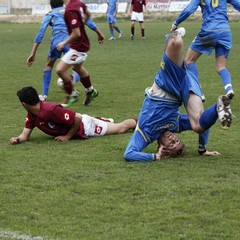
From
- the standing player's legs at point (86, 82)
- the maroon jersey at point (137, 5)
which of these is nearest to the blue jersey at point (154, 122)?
the standing player's legs at point (86, 82)

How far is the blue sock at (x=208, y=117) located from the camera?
21.2 feet

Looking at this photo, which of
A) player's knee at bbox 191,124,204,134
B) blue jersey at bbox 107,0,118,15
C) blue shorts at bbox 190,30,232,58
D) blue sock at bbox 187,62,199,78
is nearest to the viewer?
player's knee at bbox 191,124,204,134

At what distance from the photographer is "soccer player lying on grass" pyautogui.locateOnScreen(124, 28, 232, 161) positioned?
22.1ft

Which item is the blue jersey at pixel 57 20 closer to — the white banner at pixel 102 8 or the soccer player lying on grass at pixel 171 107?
the soccer player lying on grass at pixel 171 107

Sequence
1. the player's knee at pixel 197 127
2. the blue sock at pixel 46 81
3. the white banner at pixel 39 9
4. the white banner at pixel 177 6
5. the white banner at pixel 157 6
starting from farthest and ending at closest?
the white banner at pixel 39 9 → the white banner at pixel 157 6 → the white banner at pixel 177 6 → the blue sock at pixel 46 81 → the player's knee at pixel 197 127

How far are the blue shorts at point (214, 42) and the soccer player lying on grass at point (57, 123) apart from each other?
187cm

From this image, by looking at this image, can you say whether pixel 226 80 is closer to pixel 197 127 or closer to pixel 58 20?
pixel 197 127

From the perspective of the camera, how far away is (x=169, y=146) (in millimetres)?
6918

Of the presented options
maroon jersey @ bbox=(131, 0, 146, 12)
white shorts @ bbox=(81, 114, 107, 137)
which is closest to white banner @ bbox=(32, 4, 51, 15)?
maroon jersey @ bbox=(131, 0, 146, 12)

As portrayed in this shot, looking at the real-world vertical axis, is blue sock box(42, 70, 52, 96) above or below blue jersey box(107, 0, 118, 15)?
above

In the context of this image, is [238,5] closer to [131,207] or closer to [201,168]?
[201,168]

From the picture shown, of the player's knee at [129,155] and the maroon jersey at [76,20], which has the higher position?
the maroon jersey at [76,20]

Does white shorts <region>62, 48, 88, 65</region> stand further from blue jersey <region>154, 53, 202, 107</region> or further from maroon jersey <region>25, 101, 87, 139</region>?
blue jersey <region>154, 53, 202, 107</region>

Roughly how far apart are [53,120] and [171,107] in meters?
1.44
